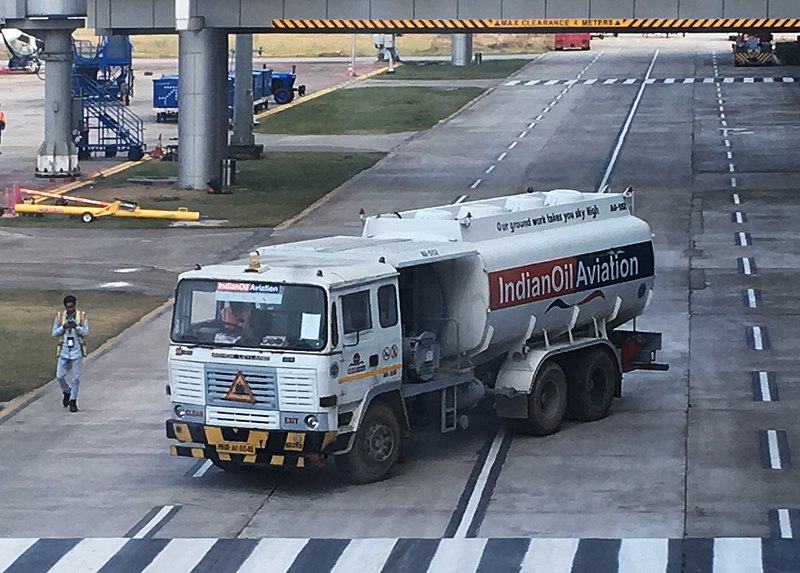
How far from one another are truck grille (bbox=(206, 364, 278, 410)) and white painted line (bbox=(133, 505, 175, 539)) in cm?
147

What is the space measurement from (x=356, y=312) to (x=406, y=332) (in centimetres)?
188

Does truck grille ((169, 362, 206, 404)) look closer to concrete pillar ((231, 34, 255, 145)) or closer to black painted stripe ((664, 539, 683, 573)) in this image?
black painted stripe ((664, 539, 683, 573))

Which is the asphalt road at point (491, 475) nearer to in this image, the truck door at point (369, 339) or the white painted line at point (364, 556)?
the white painted line at point (364, 556)

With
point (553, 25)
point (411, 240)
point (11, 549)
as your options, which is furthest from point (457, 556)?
point (553, 25)

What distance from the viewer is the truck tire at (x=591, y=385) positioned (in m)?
25.7

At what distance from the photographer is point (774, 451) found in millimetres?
24062

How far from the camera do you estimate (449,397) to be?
23.9 metres

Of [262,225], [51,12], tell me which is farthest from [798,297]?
[51,12]

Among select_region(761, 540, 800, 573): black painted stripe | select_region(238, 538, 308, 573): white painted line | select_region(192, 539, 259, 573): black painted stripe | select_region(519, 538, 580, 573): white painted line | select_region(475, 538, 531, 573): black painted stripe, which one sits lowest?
select_region(192, 539, 259, 573): black painted stripe

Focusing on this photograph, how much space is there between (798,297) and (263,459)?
63.3ft

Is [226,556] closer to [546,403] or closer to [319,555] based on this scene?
[319,555]

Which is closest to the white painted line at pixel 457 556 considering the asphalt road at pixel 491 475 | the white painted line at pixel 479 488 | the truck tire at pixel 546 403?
the asphalt road at pixel 491 475

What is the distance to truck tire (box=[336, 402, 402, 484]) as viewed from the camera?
21.8 m

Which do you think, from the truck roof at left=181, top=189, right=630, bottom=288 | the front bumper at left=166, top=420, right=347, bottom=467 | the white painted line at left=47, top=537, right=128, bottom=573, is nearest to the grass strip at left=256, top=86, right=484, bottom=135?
the truck roof at left=181, top=189, right=630, bottom=288
